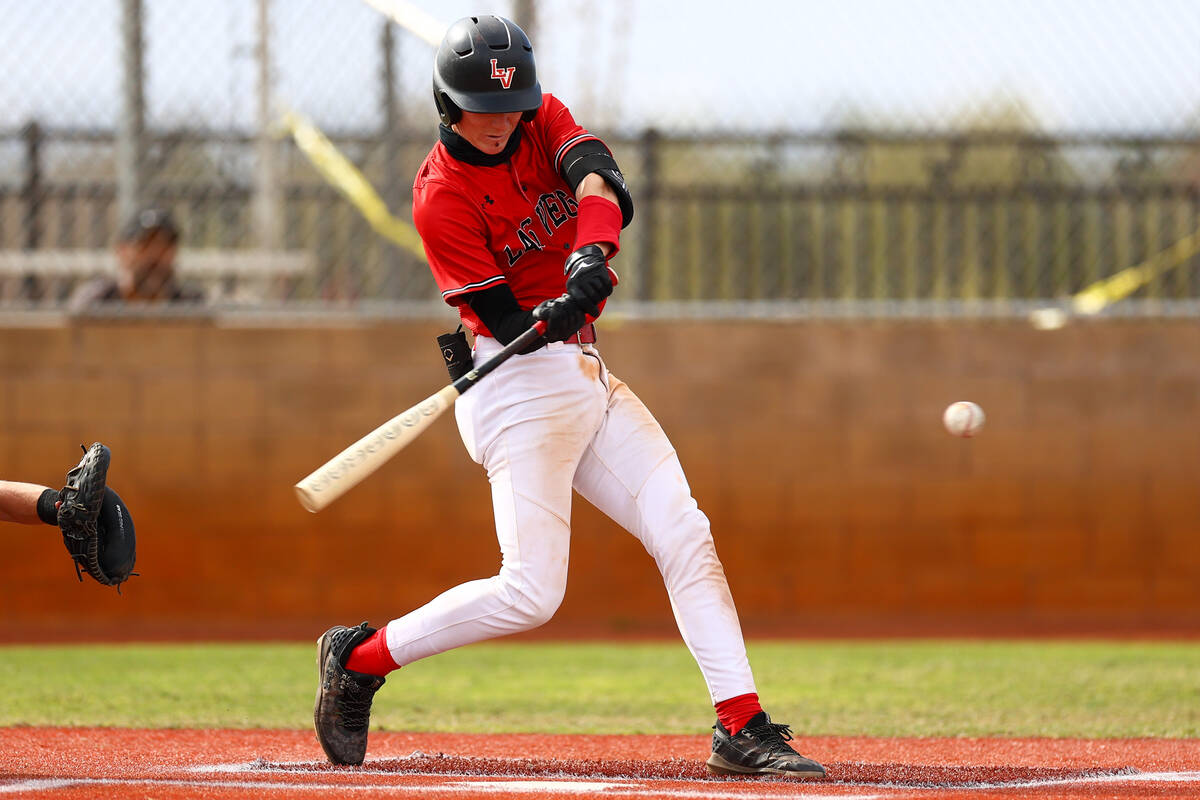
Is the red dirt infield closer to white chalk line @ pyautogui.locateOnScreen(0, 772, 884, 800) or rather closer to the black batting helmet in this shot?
white chalk line @ pyautogui.locateOnScreen(0, 772, 884, 800)

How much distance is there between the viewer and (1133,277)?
30.9 feet

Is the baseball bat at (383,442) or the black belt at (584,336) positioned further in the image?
the black belt at (584,336)

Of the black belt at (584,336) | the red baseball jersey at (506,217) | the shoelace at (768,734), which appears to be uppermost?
the red baseball jersey at (506,217)

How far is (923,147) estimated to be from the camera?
9.41 metres

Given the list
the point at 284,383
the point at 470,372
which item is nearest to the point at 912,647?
the point at 284,383

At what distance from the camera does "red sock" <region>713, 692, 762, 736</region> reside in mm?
4164

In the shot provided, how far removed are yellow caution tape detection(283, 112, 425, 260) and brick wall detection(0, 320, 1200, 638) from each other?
2.12 ft

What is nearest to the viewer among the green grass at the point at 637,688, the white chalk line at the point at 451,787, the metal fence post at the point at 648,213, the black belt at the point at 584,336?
the white chalk line at the point at 451,787

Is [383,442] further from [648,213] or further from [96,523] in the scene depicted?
[648,213]

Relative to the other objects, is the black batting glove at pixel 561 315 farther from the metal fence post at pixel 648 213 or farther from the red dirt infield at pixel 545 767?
the metal fence post at pixel 648 213

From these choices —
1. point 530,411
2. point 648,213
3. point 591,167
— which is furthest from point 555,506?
point 648,213

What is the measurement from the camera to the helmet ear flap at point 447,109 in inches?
161

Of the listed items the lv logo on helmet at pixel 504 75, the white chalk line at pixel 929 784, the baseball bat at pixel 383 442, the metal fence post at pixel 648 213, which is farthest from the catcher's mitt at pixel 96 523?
the metal fence post at pixel 648 213

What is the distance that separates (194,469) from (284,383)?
0.73 meters
